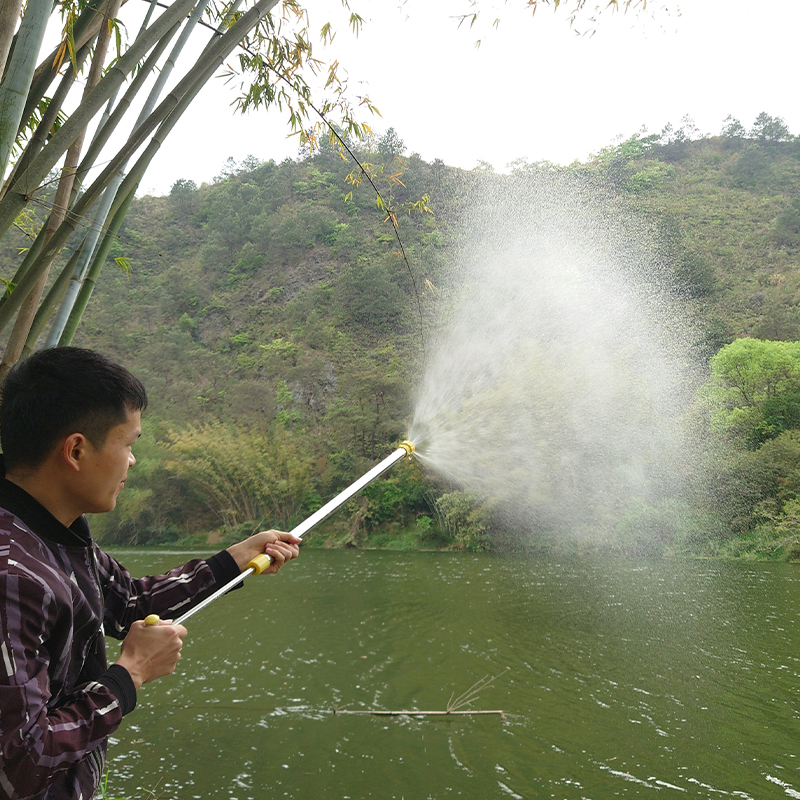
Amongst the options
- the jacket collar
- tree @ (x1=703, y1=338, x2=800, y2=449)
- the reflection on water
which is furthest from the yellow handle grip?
tree @ (x1=703, y1=338, x2=800, y2=449)

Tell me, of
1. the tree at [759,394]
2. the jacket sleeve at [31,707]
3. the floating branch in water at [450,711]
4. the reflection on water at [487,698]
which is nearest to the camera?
the jacket sleeve at [31,707]

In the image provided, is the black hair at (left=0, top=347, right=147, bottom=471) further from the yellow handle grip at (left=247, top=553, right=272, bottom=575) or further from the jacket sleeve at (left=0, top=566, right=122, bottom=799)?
the yellow handle grip at (left=247, top=553, right=272, bottom=575)

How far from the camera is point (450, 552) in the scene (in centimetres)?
2203

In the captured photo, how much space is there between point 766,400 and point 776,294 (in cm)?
Result: 1027

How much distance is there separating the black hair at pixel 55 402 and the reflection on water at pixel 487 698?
460cm

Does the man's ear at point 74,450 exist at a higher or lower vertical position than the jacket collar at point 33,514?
higher

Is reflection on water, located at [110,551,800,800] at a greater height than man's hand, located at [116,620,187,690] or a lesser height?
lesser

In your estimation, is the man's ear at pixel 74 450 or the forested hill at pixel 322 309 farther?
the forested hill at pixel 322 309

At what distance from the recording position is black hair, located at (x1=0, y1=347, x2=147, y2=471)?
119 cm

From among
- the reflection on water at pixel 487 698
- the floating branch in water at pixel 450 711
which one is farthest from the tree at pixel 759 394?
the floating branch in water at pixel 450 711

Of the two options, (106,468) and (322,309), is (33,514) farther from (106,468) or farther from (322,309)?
(322,309)

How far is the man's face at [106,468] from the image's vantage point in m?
1.23

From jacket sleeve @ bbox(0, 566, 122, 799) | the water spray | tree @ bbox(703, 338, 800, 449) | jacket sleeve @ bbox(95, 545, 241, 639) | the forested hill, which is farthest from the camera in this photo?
the forested hill

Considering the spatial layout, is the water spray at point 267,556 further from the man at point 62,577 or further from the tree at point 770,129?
the tree at point 770,129
